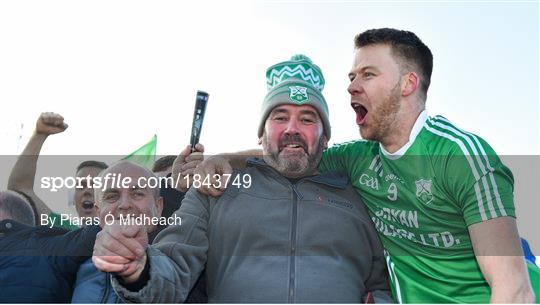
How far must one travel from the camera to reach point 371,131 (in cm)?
329

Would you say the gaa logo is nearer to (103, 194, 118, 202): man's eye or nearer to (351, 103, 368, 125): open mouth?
(351, 103, 368, 125): open mouth

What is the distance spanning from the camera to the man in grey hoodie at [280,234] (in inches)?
118

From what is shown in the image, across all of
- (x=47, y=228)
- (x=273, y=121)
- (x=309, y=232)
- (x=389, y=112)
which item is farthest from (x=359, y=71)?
(x=47, y=228)

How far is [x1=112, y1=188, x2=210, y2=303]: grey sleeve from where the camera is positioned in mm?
2594

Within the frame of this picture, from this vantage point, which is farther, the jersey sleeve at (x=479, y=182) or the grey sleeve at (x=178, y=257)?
the jersey sleeve at (x=479, y=182)

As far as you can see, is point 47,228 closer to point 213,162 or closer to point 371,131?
point 213,162

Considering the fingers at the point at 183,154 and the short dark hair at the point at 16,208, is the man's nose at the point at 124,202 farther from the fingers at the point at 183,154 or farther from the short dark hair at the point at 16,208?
the short dark hair at the point at 16,208

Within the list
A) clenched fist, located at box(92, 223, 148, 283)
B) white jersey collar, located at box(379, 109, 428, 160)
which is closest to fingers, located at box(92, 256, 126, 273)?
clenched fist, located at box(92, 223, 148, 283)

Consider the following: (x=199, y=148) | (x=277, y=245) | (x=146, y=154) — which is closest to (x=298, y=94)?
(x=199, y=148)

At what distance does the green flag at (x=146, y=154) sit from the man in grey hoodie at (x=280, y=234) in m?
2.96

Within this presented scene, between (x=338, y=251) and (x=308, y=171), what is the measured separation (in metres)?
0.55

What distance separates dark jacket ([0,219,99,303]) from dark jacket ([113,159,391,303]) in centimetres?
39

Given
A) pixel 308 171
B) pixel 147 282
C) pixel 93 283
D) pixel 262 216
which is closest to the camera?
pixel 147 282

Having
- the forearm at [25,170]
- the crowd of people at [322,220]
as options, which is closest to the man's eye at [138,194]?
the crowd of people at [322,220]
